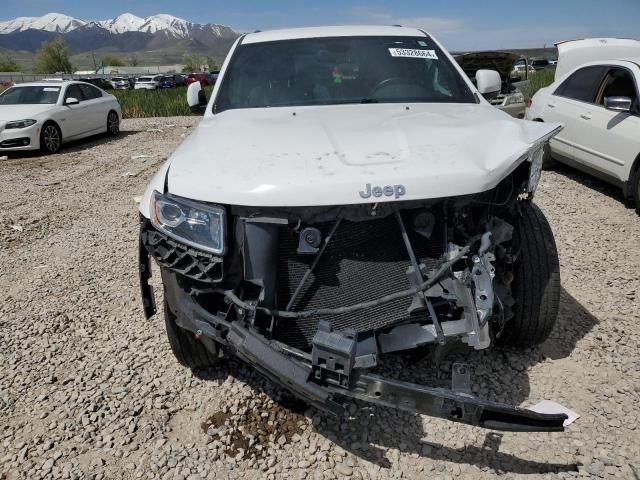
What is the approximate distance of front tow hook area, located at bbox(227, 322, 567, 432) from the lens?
191 cm

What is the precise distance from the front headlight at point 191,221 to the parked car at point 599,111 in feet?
16.8

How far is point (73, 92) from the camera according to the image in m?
11.3

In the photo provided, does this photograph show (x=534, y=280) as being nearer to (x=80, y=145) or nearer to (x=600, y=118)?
(x=600, y=118)

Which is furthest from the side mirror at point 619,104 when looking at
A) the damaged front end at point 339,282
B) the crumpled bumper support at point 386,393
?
the crumpled bumper support at point 386,393

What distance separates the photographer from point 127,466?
7.73 ft

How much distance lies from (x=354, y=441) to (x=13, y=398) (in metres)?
1.91

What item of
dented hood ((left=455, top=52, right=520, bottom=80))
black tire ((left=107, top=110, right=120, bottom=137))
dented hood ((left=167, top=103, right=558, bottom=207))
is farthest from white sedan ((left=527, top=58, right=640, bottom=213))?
black tire ((left=107, top=110, right=120, bottom=137))

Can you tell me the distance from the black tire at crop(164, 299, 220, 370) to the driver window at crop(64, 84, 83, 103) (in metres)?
10.1

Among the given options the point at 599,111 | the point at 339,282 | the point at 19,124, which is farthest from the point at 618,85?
the point at 19,124

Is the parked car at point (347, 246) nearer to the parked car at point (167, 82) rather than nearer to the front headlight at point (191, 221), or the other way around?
the front headlight at point (191, 221)

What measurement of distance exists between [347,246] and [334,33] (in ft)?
7.20

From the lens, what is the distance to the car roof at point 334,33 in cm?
374

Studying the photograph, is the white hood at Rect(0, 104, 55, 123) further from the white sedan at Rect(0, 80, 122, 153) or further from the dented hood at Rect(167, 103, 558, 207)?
the dented hood at Rect(167, 103, 558, 207)

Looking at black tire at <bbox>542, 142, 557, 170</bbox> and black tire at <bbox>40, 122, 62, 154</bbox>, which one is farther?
black tire at <bbox>40, 122, 62, 154</bbox>
